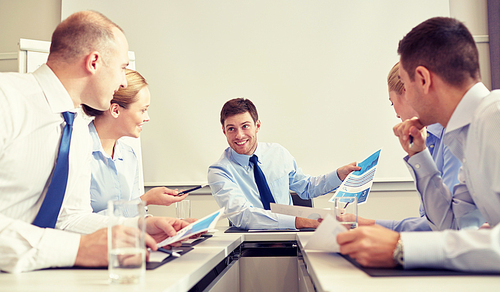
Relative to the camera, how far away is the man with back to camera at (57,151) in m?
0.86

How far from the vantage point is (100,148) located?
2.01 meters

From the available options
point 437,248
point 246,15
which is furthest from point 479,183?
point 246,15

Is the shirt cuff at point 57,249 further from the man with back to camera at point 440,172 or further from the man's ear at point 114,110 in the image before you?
the man's ear at point 114,110

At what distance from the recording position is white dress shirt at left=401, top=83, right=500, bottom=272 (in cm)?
71

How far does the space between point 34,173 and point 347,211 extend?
3.11 ft

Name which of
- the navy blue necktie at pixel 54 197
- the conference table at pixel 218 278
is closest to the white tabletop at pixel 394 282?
the conference table at pixel 218 278

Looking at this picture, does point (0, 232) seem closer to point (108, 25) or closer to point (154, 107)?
point (108, 25)

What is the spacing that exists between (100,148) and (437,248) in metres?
1.74

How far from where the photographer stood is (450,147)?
44.7 inches

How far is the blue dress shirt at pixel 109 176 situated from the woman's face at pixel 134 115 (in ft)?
0.43

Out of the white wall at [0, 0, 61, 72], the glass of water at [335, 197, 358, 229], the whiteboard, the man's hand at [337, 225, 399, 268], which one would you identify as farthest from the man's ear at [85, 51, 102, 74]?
the white wall at [0, 0, 61, 72]

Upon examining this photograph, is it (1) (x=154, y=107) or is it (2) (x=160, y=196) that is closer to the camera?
(2) (x=160, y=196)

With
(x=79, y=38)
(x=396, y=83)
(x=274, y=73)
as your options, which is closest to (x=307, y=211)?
(x=396, y=83)

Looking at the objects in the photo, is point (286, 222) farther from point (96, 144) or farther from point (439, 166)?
point (96, 144)
